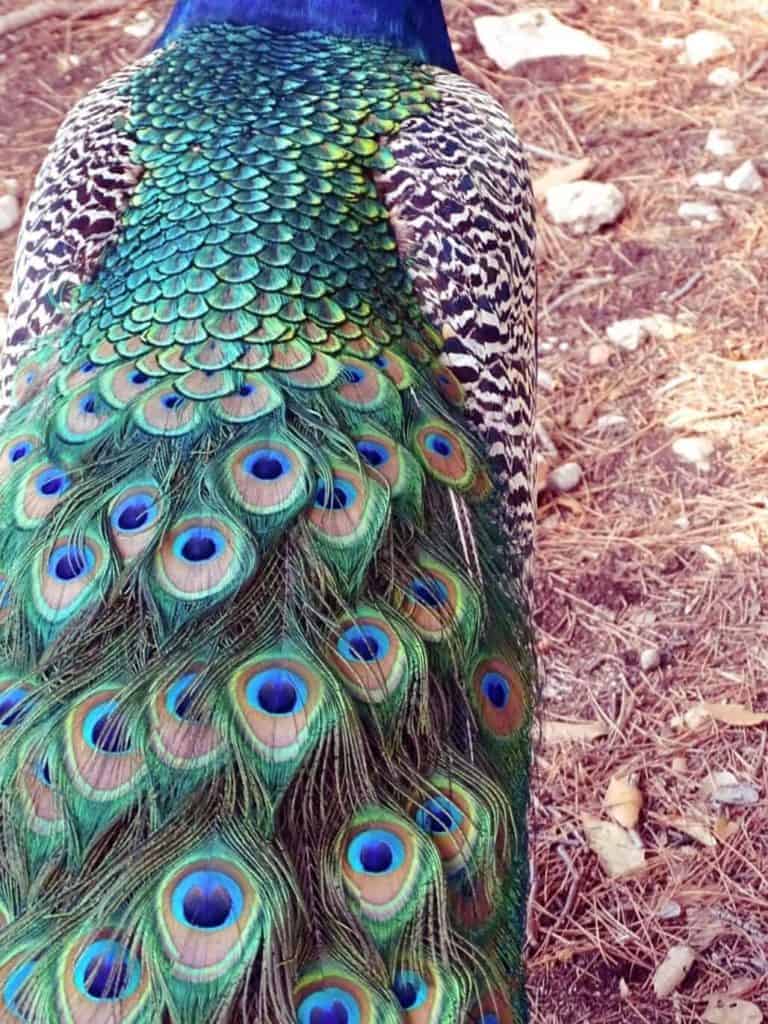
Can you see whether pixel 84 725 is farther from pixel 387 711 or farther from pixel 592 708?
pixel 592 708

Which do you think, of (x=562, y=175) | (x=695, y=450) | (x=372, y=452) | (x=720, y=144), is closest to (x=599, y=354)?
(x=695, y=450)

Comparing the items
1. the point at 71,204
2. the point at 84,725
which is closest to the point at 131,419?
the point at 84,725

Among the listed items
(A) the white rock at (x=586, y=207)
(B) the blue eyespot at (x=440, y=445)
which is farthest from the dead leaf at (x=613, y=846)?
(A) the white rock at (x=586, y=207)

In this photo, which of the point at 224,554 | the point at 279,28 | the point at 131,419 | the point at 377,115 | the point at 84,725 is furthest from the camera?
the point at 279,28

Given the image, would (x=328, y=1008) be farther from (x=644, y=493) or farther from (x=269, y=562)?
(x=644, y=493)

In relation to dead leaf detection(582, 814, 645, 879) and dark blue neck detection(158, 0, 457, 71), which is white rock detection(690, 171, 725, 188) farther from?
dead leaf detection(582, 814, 645, 879)

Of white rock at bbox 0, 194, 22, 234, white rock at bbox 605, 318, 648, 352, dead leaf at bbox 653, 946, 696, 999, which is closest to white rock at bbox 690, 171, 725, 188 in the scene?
white rock at bbox 605, 318, 648, 352
